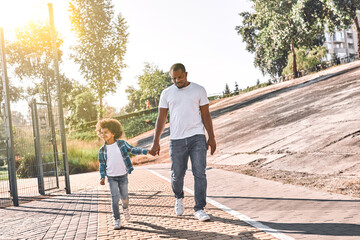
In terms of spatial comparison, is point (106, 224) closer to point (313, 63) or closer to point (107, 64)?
point (107, 64)

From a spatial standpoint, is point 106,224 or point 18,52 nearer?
point 106,224

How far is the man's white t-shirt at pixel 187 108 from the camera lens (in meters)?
4.96

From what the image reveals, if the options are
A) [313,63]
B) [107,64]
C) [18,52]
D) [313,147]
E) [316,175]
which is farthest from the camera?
[313,63]

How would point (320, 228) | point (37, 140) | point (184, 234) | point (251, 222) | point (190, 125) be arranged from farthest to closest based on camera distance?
point (37, 140), point (190, 125), point (251, 222), point (184, 234), point (320, 228)

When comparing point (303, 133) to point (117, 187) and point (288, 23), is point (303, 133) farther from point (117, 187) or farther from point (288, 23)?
point (288, 23)

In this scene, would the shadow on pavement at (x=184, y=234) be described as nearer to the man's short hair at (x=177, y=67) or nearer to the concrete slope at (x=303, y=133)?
the man's short hair at (x=177, y=67)

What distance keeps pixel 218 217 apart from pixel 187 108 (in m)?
1.43

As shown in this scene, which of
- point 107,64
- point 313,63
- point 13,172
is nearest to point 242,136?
point 13,172

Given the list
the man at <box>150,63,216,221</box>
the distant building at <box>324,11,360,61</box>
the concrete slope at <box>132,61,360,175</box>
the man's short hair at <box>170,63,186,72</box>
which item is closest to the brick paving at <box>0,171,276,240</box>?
the man at <box>150,63,216,221</box>

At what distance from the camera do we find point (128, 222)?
17.8 ft

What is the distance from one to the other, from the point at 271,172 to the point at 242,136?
294 inches

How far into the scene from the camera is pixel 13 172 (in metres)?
9.48

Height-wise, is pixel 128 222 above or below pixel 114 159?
below

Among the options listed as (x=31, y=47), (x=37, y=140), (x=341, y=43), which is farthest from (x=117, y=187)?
(x=341, y=43)
